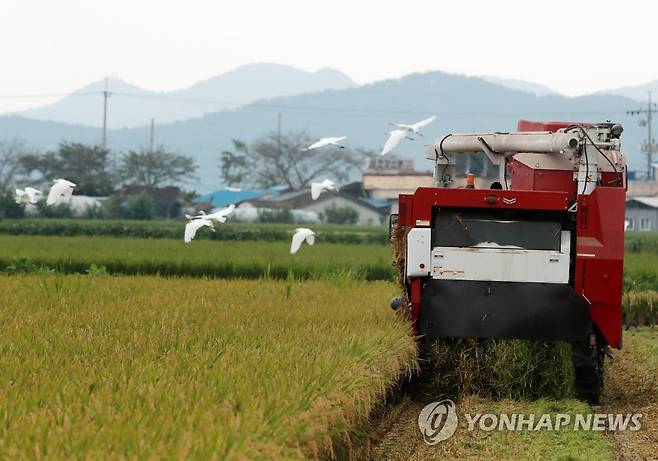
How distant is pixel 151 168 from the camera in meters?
121

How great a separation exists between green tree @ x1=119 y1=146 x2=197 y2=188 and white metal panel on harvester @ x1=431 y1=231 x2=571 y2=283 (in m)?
107

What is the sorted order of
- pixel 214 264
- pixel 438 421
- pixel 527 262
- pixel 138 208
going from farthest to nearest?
pixel 138 208
pixel 214 264
pixel 527 262
pixel 438 421

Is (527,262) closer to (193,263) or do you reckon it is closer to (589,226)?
(589,226)

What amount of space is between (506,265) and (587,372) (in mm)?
1282

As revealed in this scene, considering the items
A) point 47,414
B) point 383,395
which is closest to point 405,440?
point 383,395

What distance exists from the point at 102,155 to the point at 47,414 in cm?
10300

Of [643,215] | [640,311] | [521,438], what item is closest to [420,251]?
[521,438]

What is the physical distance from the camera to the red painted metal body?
1110cm

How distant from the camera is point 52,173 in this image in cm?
10288

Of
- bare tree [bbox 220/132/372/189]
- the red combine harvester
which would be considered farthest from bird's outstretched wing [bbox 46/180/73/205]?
bare tree [bbox 220/132/372/189]

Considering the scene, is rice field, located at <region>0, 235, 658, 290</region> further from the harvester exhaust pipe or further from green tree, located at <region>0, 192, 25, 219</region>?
green tree, located at <region>0, 192, 25, 219</region>

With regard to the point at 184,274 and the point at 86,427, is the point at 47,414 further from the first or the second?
the point at 184,274

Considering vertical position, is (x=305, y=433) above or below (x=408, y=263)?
below

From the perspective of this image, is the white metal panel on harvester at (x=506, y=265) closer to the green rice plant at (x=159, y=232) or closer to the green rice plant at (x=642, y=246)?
the green rice plant at (x=642, y=246)
